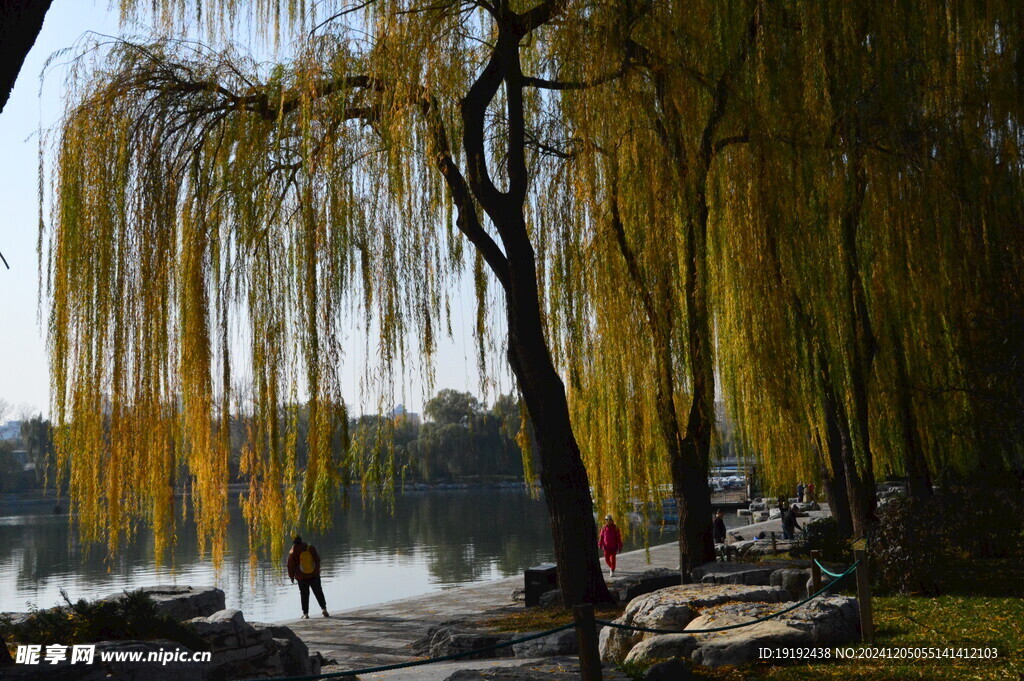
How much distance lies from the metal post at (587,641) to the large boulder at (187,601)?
19.7 ft

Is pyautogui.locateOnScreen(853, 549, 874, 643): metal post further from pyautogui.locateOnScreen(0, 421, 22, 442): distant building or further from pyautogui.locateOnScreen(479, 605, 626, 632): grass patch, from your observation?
pyautogui.locateOnScreen(0, 421, 22, 442): distant building

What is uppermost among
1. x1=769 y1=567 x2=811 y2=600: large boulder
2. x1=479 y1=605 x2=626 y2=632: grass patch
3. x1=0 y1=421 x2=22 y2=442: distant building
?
x1=0 y1=421 x2=22 y2=442: distant building

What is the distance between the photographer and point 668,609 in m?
6.90

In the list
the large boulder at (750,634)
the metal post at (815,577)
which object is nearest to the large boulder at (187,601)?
the large boulder at (750,634)

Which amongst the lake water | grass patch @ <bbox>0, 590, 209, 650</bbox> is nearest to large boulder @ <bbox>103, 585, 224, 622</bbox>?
the lake water

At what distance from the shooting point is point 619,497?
10.3 meters

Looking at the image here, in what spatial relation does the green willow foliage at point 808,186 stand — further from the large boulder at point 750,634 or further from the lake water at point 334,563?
the lake water at point 334,563

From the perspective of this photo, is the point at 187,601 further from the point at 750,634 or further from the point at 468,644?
the point at 750,634

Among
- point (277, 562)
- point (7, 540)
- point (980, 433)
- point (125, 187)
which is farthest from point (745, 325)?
point (7, 540)

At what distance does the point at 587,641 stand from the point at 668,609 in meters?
2.84

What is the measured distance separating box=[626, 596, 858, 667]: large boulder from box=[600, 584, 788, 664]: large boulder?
185mm

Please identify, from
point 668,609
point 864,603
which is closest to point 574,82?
point 668,609

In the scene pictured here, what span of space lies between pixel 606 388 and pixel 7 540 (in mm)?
34334

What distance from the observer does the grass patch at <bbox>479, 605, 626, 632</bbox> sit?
8.99m
